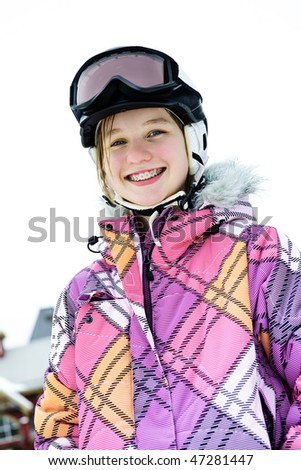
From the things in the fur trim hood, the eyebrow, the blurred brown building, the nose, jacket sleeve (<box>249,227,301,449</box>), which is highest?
the eyebrow

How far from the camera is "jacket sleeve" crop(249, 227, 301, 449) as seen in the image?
1300mm

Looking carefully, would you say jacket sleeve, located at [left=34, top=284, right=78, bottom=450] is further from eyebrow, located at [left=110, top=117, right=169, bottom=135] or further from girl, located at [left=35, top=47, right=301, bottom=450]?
eyebrow, located at [left=110, top=117, right=169, bottom=135]

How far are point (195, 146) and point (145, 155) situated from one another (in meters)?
0.21

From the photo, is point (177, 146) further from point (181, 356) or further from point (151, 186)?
point (181, 356)

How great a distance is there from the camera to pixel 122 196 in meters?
1.68

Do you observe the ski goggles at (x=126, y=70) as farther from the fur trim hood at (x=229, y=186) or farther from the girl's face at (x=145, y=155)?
the fur trim hood at (x=229, y=186)

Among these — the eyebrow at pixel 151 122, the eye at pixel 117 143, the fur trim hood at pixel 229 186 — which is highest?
the eyebrow at pixel 151 122

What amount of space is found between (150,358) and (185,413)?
0.57 ft

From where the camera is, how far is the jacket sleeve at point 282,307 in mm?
1300

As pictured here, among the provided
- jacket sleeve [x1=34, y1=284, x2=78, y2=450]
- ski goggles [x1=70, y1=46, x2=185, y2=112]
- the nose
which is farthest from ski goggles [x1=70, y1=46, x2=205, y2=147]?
jacket sleeve [x1=34, y1=284, x2=78, y2=450]


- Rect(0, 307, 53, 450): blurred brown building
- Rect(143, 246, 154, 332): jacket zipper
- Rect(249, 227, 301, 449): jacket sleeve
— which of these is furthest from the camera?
Rect(0, 307, 53, 450): blurred brown building

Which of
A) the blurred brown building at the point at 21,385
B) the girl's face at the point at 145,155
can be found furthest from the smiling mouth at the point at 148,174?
the blurred brown building at the point at 21,385

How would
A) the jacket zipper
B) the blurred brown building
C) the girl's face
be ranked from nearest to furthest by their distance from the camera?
the jacket zipper → the girl's face → the blurred brown building
